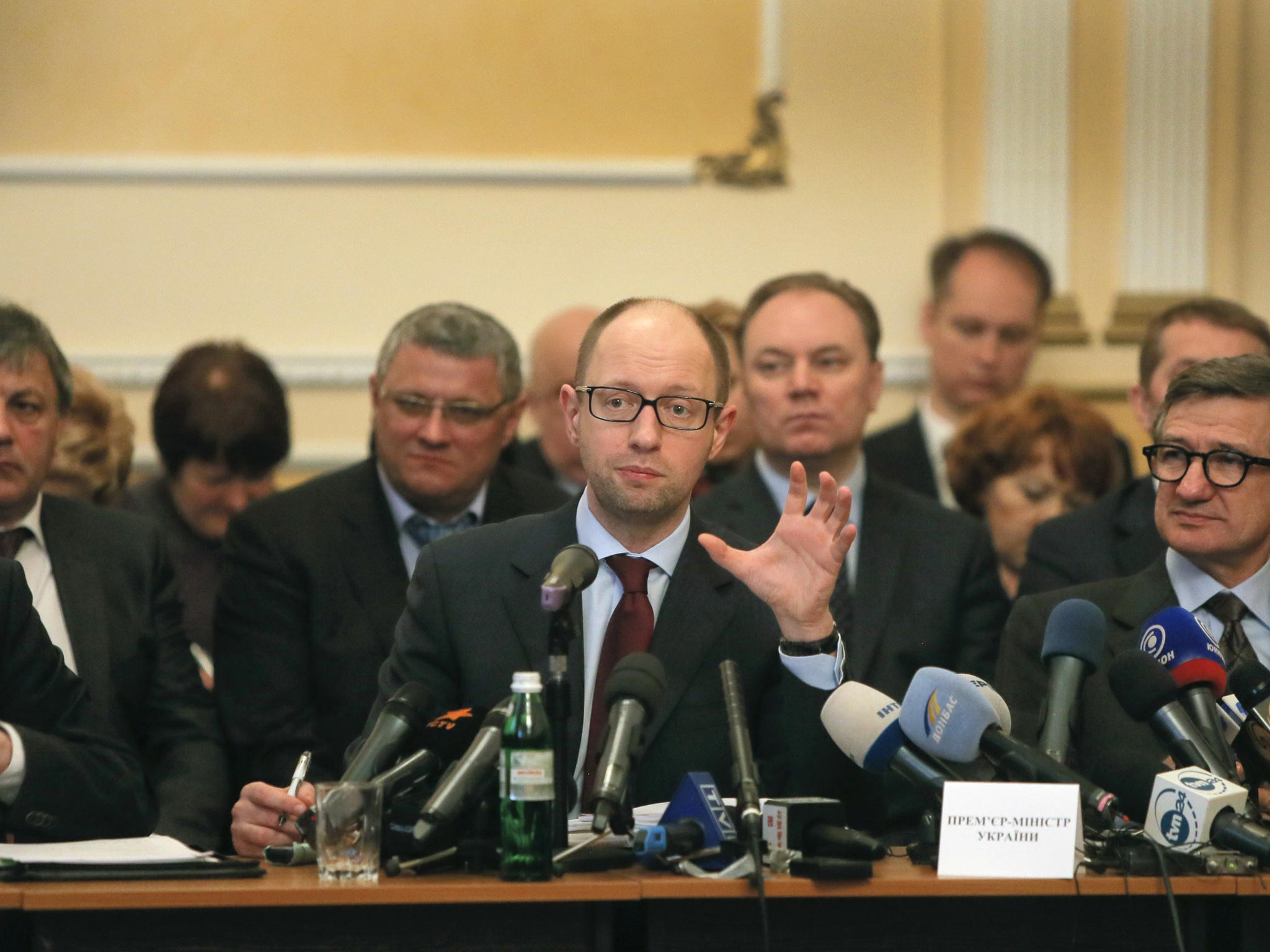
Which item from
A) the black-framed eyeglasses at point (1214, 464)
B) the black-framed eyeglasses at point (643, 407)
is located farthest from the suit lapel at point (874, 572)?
the black-framed eyeglasses at point (643, 407)

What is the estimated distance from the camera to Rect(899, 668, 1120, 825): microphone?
2436mm

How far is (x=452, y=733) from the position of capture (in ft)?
8.53

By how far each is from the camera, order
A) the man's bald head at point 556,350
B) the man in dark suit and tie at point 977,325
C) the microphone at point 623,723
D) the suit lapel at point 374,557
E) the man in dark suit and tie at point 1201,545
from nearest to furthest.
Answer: the microphone at point 623,723, the man in dark suit and tie at point 1201,545, the suit lapel at point 374,557, the man's bald head at point 556,350, the man in dark suit and tie at point 977,325

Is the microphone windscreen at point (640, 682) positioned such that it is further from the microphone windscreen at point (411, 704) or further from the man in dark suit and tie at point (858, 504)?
the man in dark suit and tie at point (858, 504)

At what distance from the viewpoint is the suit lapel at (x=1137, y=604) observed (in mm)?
3301

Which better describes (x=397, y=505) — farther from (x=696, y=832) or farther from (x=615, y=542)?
(x=696, y=832)

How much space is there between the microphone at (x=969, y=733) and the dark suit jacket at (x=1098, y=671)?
67 centimetres

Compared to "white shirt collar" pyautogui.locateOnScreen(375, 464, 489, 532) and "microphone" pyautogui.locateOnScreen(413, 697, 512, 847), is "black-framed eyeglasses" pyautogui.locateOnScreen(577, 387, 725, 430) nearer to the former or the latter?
"microphone" pyautogui.locateOnScreen(413, 697, 512, 847)

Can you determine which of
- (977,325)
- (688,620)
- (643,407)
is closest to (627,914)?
(688,620)

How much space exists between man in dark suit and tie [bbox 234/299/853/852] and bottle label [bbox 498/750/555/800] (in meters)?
0.49

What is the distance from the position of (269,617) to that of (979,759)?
2018mm

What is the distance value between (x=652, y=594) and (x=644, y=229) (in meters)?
3.10

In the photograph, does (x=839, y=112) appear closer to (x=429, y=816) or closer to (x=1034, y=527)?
(x=1034, y=527)

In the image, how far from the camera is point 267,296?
19.3 feet
